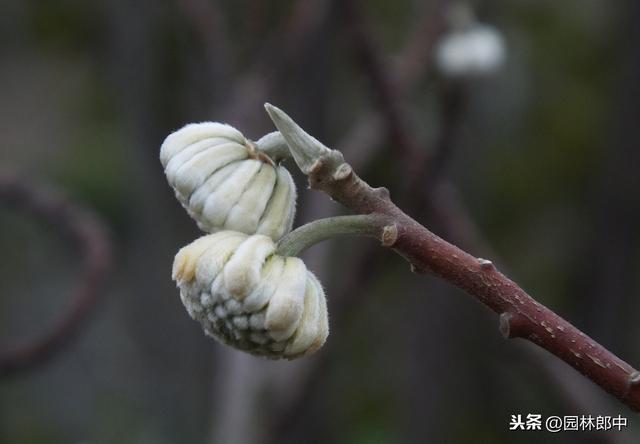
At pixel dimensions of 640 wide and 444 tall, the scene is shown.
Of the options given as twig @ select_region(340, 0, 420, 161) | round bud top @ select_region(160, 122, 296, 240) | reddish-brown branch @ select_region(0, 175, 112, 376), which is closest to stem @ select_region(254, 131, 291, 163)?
round bud top @ select_region(160, 122, 296, 240)

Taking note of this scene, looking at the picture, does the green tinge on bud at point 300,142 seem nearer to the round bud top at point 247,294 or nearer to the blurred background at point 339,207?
the round bud top at point 247,294

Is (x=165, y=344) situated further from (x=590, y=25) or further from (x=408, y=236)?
(x=408, y=236)

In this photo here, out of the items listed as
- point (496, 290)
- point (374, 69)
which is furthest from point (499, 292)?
point (374, 69)

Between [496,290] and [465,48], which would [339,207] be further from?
[496,290]

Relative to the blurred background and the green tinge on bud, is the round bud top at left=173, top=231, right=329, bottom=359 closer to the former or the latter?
the green tinge on bud

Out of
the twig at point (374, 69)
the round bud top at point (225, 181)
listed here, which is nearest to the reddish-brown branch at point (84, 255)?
the twig at point (374, 69)

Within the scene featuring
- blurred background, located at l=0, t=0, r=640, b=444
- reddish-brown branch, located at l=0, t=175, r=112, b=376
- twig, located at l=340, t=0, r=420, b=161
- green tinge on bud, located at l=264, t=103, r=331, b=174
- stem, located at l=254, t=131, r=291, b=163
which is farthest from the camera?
blurred background, located at l=0, t=0, r=640, b=444

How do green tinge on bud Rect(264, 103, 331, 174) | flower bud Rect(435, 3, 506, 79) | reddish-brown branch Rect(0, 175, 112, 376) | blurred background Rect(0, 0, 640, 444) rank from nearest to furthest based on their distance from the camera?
green tinge on bud Rect(264, 103, 331, 174)
reddish-brown branch Rect(0, 175, 112, 376)
flower bud Rect(435, 3, 506, 79)
blurred background Rect(0, 0, 640, 444)
